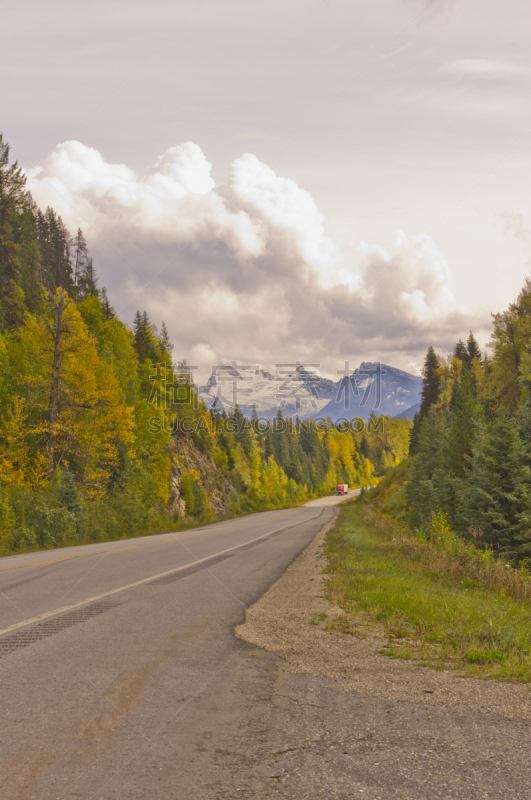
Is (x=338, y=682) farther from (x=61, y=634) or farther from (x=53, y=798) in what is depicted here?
(x=61, y=634)

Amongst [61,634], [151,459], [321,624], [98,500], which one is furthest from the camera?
[151,459]

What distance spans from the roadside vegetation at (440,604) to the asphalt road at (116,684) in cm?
189

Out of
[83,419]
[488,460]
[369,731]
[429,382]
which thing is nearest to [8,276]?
[83,419]

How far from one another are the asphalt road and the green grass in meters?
1.85

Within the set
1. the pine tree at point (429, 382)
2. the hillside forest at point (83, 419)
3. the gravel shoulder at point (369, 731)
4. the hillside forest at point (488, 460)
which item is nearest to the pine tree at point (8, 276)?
the hillside forest at point (83, 419)

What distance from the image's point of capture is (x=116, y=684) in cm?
430

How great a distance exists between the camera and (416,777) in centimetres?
288

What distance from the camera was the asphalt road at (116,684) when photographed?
293 cm

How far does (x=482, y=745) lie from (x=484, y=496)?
17.1 metres

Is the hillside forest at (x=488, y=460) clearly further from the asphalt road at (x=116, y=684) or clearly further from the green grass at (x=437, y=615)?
the asphalt road at (x=116, y=684)

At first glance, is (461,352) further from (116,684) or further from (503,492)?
(116,684)

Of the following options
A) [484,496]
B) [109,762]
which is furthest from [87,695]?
[484,496]

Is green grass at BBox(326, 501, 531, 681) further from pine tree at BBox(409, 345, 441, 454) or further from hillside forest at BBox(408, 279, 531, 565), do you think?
pine tree at BBox(409, 345, 441, 454)

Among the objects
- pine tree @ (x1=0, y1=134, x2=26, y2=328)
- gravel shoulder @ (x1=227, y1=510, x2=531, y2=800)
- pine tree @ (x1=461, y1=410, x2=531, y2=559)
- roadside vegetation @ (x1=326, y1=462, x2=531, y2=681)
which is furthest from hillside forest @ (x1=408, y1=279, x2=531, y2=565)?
pine tree @ (x1=0, y1=134, x2=26, y2=328)
